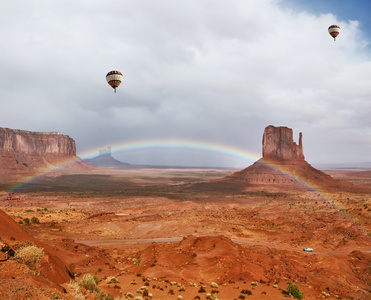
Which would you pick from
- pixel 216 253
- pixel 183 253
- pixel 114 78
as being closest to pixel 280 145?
pixel 114 78

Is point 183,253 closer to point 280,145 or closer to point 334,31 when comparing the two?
point 334,31

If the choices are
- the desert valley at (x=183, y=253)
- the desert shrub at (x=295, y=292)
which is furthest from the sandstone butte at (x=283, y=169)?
the desert shrub at (x=295, y=292)

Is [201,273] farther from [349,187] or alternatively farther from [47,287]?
[349,187]

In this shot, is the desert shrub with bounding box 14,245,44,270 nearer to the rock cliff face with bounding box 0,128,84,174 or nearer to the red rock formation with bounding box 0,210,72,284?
the red rock formation with bounding box 0,210,72,284

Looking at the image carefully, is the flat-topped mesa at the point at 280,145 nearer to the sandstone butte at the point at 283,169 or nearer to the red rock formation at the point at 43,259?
the sandstone butte at the point at 283,169

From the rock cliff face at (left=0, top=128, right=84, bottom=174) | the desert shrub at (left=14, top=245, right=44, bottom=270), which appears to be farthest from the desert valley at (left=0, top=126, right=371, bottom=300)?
the rock cliff face at (left=0, top=128, right=84, bottom=174)

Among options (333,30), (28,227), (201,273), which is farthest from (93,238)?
(333,30)
